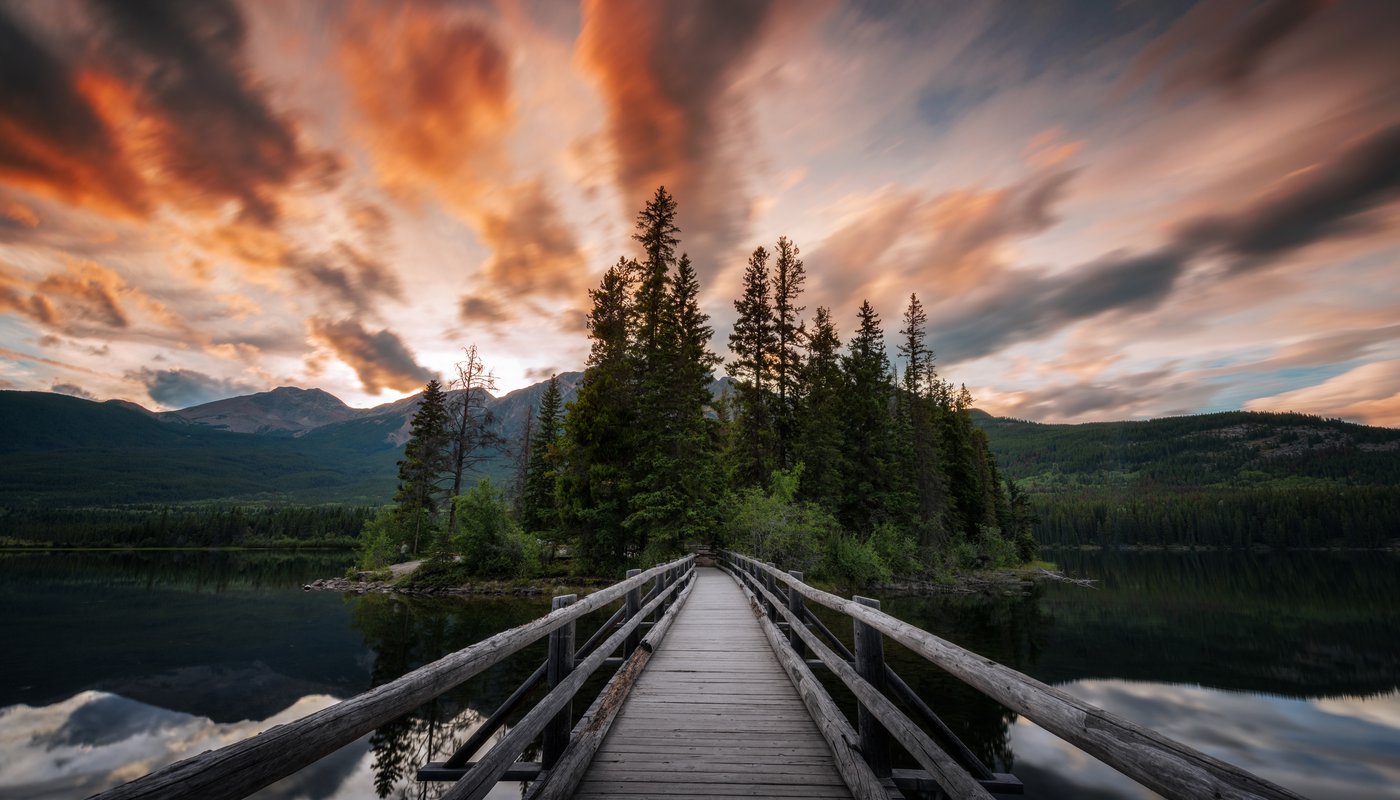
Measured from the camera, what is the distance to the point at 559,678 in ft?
14.3

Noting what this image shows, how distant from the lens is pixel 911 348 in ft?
128

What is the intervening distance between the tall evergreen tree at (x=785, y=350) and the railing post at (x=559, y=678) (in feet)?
81.7

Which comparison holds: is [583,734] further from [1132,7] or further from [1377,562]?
[1377,562]

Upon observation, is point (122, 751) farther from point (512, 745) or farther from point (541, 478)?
point (541, 478)

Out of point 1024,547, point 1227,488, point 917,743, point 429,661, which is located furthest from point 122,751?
point 1227,488

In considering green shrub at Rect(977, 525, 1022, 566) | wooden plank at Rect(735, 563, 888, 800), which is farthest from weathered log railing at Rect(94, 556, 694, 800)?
green shrub at Rect(977, 525, 1022, 566)

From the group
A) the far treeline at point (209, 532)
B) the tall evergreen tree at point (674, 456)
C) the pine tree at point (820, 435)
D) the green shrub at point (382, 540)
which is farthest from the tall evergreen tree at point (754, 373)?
the far treeline at point (209, 532)

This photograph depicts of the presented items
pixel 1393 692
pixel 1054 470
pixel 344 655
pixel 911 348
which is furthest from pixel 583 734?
pixel 1054 470

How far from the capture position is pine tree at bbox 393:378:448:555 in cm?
3438

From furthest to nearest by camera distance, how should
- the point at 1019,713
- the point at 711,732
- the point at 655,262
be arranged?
the point at 655,262 → the point at 711,732 → the point at 1019,713

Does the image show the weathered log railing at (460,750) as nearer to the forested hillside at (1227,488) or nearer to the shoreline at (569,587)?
the shoreline at (569,587)

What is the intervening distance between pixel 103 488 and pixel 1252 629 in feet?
965

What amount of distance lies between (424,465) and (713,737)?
34364 millimetres

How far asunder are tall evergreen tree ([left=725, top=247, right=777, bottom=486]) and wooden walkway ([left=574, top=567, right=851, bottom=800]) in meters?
20.0
